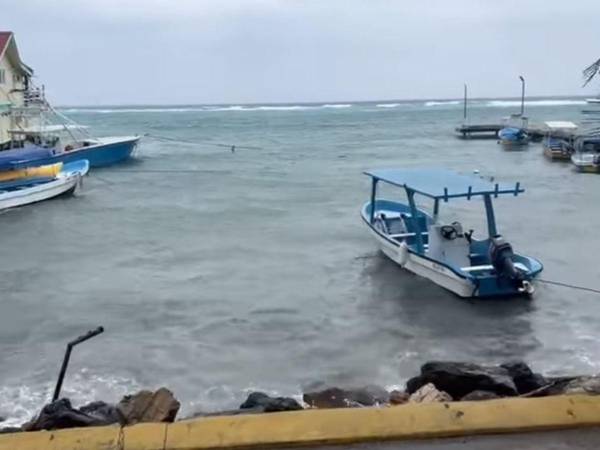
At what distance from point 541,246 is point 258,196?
47.5 ft

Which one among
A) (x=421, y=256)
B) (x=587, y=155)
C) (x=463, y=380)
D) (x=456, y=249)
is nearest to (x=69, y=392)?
(x=463, y=380)

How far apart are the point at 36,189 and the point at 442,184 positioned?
18853 mm

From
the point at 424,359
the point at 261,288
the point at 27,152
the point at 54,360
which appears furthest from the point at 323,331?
the point at 27,152

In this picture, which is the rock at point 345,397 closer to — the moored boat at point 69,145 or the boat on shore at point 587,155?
the moored boat at point 69,145

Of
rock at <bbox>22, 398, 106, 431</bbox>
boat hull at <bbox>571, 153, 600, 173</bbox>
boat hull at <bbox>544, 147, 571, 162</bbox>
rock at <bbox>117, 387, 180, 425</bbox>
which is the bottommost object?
boat hull at <bbox>544, 147, 571, 162</bbox>

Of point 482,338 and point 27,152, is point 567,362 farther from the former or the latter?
point 27,152

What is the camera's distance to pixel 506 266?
15062 millimetres

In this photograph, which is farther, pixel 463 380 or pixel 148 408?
pixel 463 380

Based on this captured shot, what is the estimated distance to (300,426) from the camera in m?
4.24

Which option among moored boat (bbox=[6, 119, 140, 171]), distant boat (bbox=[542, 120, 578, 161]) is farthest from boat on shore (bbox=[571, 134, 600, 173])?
moored boat (bbox=[6, 119, 140, 171])

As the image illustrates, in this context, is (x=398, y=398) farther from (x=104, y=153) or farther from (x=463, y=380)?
(x=104, y=153)

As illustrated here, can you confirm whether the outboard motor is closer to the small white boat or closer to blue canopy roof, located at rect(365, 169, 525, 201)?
blue canopy roof, located at rect(365, 169, 525, 201)

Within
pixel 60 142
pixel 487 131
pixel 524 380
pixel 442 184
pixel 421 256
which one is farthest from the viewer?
pixel 487 131

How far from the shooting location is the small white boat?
29484 millimetres
